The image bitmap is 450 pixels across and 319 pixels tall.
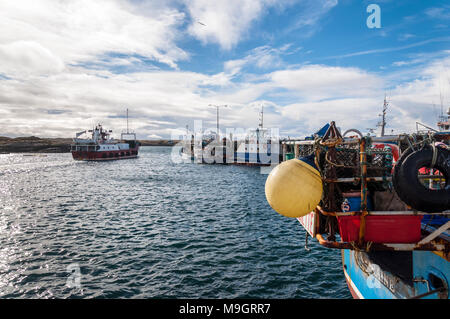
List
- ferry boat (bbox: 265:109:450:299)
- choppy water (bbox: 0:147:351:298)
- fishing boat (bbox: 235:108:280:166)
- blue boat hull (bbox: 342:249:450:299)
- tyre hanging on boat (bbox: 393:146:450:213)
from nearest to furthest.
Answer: tyre hanging on boat (bbox: 393:146:450:213), ferry boat (bbox: 265:109:450:299), blue boat hull (bbox: 342:249:450:299), choppy water (bbox: 0:147:351:298), fishing boat (bbox: 235:108:280:166)

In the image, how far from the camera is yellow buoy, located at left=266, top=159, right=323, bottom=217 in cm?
540

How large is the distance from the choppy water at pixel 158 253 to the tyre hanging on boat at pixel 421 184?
7941 mm

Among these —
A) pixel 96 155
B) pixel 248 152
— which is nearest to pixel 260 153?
pixel 248 152

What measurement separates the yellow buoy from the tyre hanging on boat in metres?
1.58

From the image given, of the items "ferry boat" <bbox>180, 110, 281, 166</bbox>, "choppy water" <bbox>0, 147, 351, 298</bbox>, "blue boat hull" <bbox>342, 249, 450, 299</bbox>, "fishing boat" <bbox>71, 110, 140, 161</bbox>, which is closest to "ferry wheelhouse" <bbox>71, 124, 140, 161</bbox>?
"fishing boat" <bbox>71, 110, 140, 161</bbox>

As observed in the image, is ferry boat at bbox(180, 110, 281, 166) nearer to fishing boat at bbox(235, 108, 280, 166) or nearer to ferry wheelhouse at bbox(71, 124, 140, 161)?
fishing boat at bbox(235, 108, 280, 166)

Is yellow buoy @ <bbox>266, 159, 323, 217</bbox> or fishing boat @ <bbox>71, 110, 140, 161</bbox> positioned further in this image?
fishing boat @ <bbox>71, 110, 140, 161</bbox>

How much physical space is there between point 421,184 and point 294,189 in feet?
7.97

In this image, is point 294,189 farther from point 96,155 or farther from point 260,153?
point 96,155

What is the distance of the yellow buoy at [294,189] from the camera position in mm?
5402

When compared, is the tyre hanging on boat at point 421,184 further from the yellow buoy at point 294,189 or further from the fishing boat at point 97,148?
the fishing boat at point 97,148

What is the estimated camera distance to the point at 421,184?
5.11 meters
